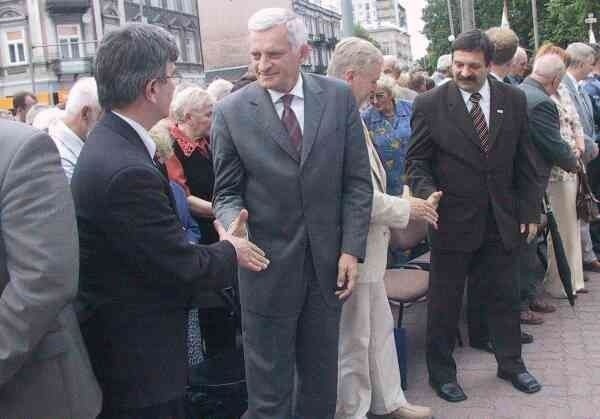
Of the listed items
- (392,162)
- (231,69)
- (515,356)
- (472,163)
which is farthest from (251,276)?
(231,69)

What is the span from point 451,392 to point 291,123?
2.05 m

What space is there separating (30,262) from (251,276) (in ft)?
4.21

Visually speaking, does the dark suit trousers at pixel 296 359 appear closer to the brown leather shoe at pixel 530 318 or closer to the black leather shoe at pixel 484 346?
the black leather shoe at pixel 484 346

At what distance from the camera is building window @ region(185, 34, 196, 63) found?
54.0 m

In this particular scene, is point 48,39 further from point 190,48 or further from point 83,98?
point 83,98

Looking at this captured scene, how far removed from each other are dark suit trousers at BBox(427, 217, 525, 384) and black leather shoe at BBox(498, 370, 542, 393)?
0.04 m

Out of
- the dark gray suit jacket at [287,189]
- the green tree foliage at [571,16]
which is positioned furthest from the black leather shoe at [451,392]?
the green tree foliage at [571,16]

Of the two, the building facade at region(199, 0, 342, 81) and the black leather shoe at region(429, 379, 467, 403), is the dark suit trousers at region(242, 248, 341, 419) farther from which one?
the building facade at region(199, 0, 342, 81)

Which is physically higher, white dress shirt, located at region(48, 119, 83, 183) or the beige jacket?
white dress shirt, located at region(48, 119, 83, 183)

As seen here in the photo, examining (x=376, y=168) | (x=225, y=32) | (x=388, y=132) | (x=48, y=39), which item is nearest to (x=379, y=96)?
(x=388, y=132)

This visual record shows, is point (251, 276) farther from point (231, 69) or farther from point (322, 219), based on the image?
point (231, 69)

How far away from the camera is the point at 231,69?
59250 mm

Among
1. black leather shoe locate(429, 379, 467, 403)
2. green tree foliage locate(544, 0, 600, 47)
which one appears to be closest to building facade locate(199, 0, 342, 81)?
green tree foliage locate(544, 0, 600, 47)

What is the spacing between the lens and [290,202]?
2.98 metres
